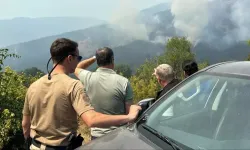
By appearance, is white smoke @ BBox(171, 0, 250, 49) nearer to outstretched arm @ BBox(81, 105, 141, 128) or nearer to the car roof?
the car roof

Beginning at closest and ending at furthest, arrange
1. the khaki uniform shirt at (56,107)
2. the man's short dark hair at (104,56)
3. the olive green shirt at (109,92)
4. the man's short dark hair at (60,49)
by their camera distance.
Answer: the khaki uniform shirt at (56,107), the man's short dark hair at (60,49), the olive green shirt at (109,92), the man's short dark hair at (104,56)

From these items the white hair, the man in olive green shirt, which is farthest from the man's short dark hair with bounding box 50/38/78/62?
the white hair

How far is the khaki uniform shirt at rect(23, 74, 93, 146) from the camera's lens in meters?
2.54

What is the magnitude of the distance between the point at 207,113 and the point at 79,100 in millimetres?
942

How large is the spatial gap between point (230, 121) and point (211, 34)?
667 ft

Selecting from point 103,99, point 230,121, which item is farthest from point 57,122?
point 230,121

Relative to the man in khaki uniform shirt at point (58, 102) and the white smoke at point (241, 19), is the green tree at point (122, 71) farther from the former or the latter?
the white smoke at point (241, 19)

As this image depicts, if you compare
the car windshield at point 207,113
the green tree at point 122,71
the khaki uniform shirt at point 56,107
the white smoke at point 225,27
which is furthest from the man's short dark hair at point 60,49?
the white smoke at point 225,27

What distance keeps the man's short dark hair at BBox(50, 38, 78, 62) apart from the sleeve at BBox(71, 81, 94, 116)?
28 cm

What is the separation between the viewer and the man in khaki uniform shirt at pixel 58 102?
2.56 metres

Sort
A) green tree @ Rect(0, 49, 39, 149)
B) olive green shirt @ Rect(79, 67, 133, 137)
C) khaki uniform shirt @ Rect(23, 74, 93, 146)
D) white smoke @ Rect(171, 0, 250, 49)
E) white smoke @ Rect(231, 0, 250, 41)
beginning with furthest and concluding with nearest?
A: white smoke @ Rect(171, 0, 250, 49), white smoke @ Rect(231, 0, 250, 41), green tree @ Rect(0, 49, 39, 149), olive green shirt @ Rect(79, 67, 133, 137), khaki uniform shirt @ Rect(23, 74, 93, 146)

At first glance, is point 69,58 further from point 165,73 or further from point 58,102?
point 165,73

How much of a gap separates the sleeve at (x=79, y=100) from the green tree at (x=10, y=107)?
242 cm

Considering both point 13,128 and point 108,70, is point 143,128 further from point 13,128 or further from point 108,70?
point 13,128
